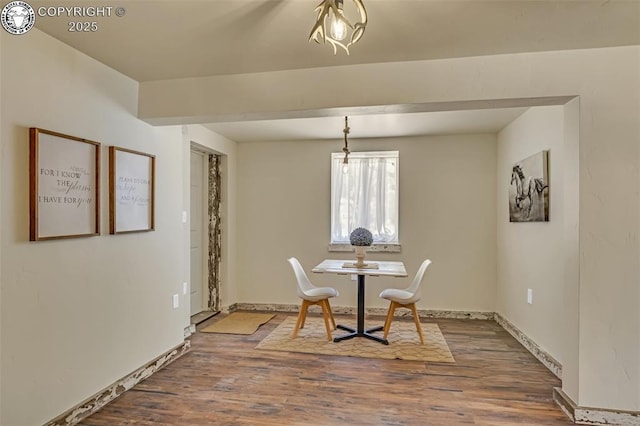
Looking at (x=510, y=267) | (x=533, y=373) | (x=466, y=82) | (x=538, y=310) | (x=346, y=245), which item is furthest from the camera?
(x=346, y=245)

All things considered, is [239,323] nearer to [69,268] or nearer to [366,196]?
[366,196]

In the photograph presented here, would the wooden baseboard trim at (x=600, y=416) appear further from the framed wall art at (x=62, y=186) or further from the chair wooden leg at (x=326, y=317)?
the framed wall art at (x=62, y=186)

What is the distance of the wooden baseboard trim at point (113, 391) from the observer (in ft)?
6.71

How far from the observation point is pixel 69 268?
2064 millimetres

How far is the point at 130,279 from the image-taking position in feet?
8.39

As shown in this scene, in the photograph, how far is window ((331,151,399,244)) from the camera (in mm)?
4523

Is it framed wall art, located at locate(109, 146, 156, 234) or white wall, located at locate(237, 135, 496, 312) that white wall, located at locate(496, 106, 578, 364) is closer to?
white wall, located at locate(237, 135, 496, 312)

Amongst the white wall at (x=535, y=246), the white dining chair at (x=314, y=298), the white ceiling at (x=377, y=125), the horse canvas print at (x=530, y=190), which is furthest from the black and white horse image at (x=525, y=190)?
the white dining chair at (x=314, y=298)

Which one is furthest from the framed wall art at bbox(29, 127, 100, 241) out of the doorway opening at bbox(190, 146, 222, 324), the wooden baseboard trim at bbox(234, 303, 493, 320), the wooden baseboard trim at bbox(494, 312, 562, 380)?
the wooden baseboard trim at bbox(494, 312, 562, 380)

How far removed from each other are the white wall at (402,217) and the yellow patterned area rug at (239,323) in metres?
0.36

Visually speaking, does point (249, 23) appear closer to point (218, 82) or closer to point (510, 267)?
point (218, 82)

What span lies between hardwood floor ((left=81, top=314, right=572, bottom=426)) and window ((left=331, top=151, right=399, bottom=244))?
5.67 feet

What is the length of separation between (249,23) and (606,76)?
2013mm

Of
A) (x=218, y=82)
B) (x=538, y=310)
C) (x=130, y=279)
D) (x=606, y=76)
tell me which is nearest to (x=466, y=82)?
(x=606, y=76)
